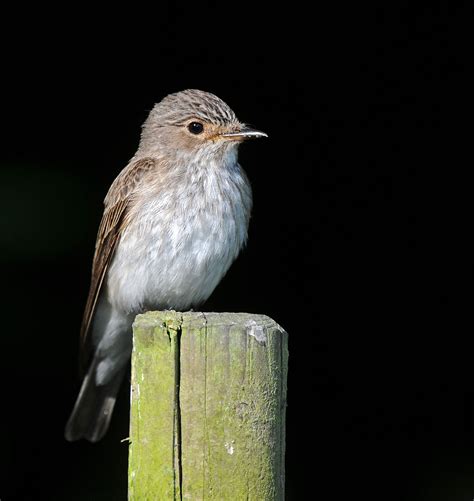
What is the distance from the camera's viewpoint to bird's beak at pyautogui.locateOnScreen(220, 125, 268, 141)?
4500 millimetres

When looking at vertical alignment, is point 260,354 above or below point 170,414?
above

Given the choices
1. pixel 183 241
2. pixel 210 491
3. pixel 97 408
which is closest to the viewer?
pixel 210 491

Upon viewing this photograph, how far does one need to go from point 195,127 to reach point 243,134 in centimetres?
30

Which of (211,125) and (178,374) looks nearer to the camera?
(178,374)

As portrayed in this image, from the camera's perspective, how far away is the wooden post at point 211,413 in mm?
2625

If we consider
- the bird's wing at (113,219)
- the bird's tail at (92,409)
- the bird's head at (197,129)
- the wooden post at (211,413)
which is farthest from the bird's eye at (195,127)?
the wooden post at (211,413)

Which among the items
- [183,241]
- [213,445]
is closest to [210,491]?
[213,445]

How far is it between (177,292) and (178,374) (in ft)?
6.72

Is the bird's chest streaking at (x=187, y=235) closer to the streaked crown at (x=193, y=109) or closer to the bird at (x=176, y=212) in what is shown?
the bird at (x=176, y=212)

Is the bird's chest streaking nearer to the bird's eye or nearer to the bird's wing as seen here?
the bird's wing

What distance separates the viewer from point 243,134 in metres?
4.54

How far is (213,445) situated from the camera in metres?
2.63

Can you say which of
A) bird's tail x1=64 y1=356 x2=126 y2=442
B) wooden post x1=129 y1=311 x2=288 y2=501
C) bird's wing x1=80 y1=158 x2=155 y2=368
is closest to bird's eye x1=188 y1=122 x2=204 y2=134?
bird's wing x1=80 y1=158 x2=155 y2=368

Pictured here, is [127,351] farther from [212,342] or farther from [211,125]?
[212,342]
